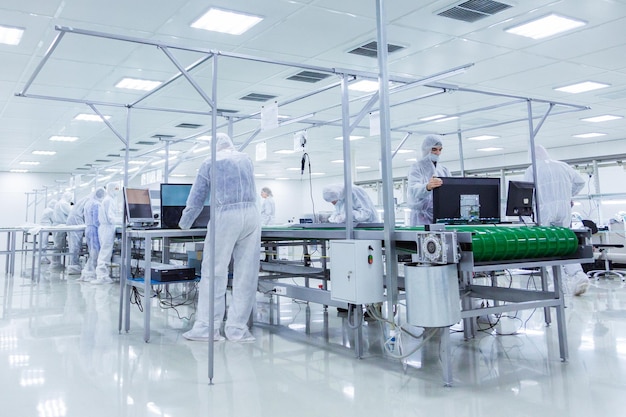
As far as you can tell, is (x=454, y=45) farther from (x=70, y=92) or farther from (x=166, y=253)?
(x=70, y=92)

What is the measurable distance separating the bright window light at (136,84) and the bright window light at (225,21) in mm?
1798

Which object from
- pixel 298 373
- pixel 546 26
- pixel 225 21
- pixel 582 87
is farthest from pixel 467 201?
pixel 582 87

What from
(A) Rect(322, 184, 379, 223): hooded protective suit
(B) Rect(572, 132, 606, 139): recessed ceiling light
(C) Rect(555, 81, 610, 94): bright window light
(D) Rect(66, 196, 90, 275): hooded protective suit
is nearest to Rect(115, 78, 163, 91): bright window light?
(A) Rect(322, 184, 379, 223): hooded protective suit

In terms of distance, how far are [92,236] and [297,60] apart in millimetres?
4478

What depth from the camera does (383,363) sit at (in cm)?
288

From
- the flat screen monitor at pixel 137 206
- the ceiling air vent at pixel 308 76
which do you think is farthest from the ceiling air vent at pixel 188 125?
the flat screen monitor at pixel 137 206

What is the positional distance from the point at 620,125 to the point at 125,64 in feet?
29.6

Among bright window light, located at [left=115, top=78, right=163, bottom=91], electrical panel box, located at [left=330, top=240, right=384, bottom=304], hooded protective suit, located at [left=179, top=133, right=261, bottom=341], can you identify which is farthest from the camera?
bright window light, located at [left=115, top=78, right=163, bottom=91]

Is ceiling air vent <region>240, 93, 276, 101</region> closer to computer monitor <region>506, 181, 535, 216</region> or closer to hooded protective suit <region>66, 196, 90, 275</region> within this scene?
hooded protective suit <region>66, 196, 90, 275</region>

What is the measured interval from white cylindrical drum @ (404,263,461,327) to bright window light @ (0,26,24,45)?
14.5 ft

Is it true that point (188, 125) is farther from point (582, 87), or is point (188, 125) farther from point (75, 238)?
point (582, 87)

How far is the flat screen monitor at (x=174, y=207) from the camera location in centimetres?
398

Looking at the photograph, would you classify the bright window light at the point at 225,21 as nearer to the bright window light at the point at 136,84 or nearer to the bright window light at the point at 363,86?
the bright window light at the point at 136,84

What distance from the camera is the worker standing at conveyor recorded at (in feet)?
17.5
